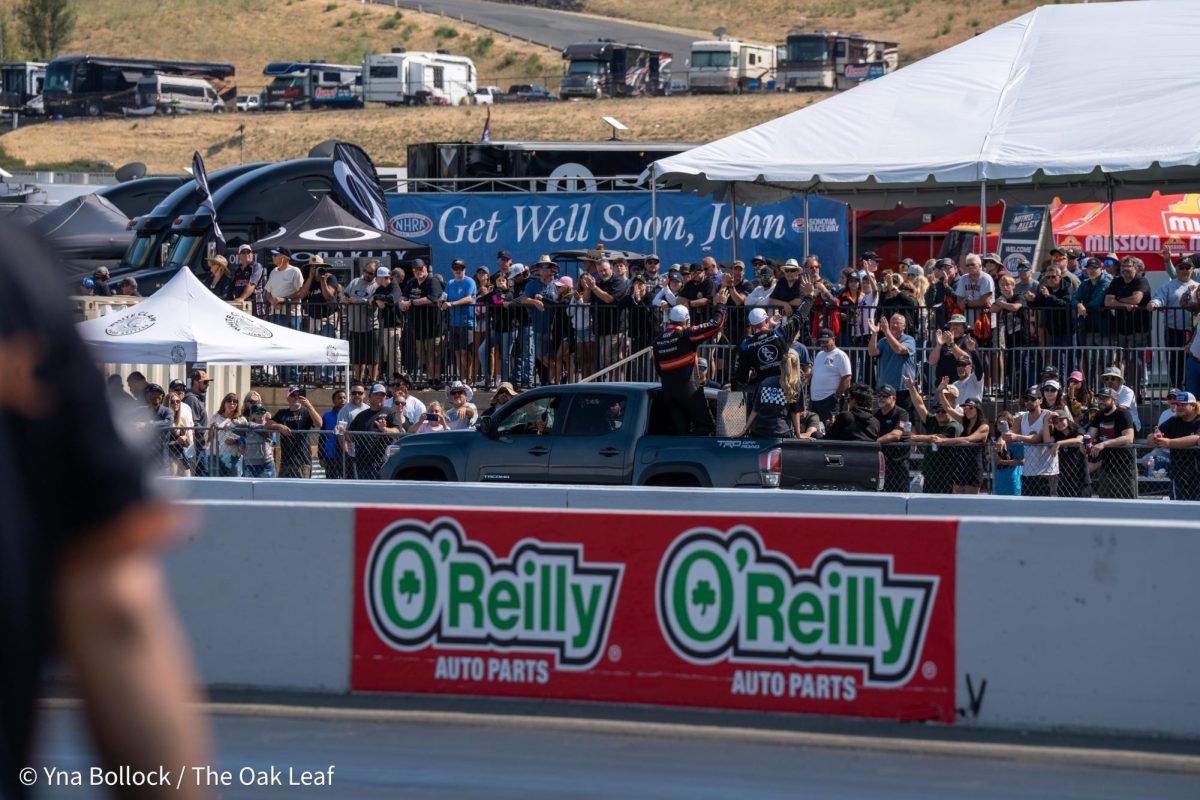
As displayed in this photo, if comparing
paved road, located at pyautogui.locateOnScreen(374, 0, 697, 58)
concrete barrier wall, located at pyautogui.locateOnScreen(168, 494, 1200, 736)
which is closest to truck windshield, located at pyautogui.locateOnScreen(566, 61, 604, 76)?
paved road, located at pyautogui.locateOnScreen(374, 0, 697, 58)

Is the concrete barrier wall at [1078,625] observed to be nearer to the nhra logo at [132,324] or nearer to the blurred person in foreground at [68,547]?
the blurred person in foreground at [68,547]

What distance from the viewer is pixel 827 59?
6694cm

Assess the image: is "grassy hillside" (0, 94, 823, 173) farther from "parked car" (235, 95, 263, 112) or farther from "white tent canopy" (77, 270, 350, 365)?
"white tent canopy" (77, 270, 350, 365)

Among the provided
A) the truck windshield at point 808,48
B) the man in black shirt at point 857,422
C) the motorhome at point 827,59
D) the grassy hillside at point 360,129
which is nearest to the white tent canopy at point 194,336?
the man in black shirt at point 857,422

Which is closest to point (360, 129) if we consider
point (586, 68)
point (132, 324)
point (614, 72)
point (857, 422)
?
point (586, 68)

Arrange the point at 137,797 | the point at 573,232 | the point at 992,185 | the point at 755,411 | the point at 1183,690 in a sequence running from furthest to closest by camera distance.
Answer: the point at 573,232, the point at 992,185, the point at 755,411, the point at 1183,690, the point at 137,797

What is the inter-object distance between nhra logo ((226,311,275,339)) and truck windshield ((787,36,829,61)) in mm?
50668

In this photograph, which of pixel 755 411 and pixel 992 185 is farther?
pixel 992 185

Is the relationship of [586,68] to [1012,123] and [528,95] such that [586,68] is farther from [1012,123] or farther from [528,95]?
[1012,123]

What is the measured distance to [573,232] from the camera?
27.7 meters

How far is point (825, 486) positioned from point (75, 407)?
12998mm

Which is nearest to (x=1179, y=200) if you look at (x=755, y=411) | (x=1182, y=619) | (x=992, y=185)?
(x=992, y=185)

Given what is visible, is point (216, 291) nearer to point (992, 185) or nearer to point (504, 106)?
point (992, 185)

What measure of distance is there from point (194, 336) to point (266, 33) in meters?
84.1
